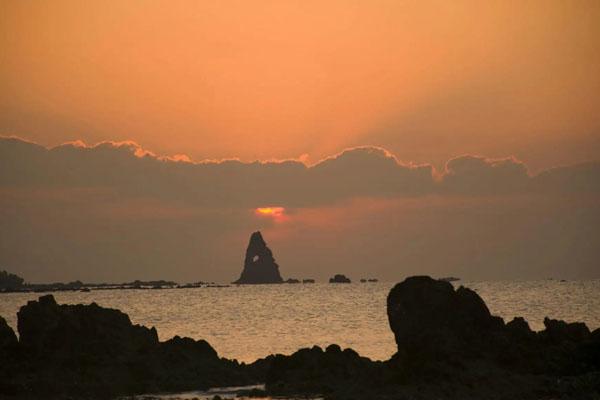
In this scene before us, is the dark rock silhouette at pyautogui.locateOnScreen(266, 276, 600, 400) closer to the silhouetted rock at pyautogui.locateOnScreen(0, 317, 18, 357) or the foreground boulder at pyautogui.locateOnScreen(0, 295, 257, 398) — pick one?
the foreground boulder at pyautogui.locateOnScreen(0, 295, 257, 398)

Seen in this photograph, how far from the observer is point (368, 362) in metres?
54.6

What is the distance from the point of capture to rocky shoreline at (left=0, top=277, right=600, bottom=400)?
48344 millimetres

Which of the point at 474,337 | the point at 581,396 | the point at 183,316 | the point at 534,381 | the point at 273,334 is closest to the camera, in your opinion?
the point at 581,396

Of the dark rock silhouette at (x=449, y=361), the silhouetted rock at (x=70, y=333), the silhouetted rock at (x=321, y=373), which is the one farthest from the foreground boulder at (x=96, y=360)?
the dark rock silhouette at (x=449, y=361)

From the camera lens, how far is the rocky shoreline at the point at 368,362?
159 ft

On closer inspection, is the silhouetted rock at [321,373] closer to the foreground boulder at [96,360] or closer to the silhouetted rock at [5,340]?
the foreground boulder at [96,360]

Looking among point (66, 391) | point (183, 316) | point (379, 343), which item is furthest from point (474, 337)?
point (183, 316)

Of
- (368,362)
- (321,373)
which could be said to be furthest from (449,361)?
(321,373)

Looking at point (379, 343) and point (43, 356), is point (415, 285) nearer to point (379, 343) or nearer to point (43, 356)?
point (43, 356)

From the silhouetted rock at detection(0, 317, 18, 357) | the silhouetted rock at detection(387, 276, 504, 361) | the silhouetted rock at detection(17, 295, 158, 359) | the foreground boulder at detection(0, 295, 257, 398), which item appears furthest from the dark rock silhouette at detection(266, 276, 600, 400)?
the silhouetted rock at detection(0, 317, 18, 357)

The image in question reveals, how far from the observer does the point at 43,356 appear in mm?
57062

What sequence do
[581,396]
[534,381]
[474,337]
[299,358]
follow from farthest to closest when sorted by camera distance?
[299,358]
[474,337]
[534,381]
[581,396]

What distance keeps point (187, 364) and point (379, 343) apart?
28122mm

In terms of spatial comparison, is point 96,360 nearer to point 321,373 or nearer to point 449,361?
point 321,373
